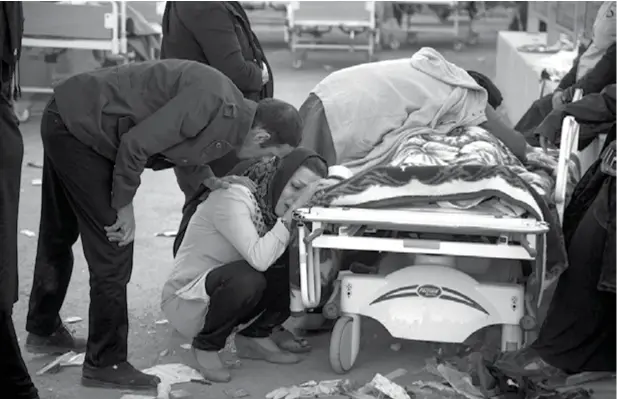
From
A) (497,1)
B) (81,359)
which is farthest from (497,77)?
(81,359)

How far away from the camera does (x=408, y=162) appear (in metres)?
4.38

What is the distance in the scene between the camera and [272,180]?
13.5ft

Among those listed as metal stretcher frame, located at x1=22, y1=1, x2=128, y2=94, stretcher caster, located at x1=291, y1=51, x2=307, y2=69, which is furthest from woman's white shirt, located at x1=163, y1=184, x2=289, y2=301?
stretcher caster, located at x1=291, y1=51, x2=307, y2=69

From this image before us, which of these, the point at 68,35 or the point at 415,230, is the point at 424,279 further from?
the point at 68,35

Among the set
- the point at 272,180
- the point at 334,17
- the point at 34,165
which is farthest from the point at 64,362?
the point at 334,17

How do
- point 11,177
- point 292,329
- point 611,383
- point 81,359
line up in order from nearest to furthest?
point 11,177
point 611,383
point 81,359
point 292,329

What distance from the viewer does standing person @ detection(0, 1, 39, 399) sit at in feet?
11.1

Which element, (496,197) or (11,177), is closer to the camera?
(11,177)

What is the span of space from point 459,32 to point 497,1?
137cm

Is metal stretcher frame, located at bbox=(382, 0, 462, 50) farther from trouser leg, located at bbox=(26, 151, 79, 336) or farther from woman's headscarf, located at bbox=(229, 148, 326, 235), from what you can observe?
trouser leg, located at bbox=(26, 151, 79, 336)

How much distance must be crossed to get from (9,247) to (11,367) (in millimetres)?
400

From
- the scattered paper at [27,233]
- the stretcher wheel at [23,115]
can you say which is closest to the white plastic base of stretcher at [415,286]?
the scattered paper at [27,233]

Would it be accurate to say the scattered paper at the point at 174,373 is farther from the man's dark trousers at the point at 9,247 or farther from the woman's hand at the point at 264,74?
the woman's hand at the point at 264,74

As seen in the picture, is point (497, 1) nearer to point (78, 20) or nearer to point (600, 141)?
point (78, 20)
